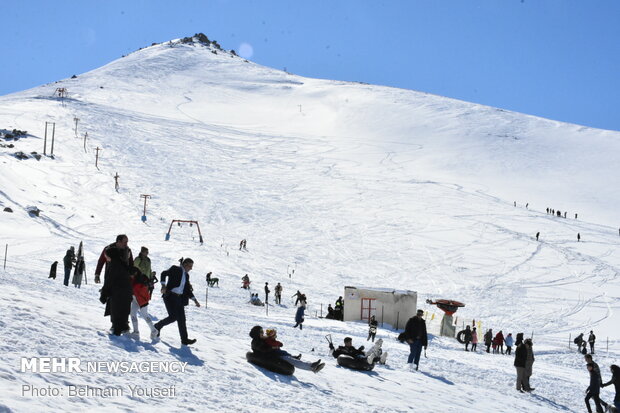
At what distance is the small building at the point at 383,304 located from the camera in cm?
2572

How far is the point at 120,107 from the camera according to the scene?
92688mm

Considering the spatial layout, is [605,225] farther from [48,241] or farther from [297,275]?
[48,241]

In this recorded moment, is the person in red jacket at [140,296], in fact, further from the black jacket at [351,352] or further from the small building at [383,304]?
the small building at [383,304]

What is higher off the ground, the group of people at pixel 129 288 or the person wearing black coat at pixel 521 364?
the group of people at pixel 129 288

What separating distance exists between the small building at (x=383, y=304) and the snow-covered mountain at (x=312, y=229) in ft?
2.32

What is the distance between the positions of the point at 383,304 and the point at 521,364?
13.0 m

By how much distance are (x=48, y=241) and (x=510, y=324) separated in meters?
25.5

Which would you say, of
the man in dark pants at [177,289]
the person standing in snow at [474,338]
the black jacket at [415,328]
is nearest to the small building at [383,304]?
the person standing in snow at [474,338]

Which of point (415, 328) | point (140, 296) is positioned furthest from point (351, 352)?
point (140, 296)

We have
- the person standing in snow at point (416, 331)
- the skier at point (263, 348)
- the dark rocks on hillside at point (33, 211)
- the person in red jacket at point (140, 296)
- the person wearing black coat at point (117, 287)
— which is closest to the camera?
the person wearing black coat at point (117, 287)

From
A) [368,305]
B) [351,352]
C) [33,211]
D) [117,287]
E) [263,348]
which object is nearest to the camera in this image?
[117,287]

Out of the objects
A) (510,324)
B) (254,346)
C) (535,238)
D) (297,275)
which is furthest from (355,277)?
(254,346)

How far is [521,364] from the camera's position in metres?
12.9

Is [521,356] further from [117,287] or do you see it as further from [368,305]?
[368,305]
